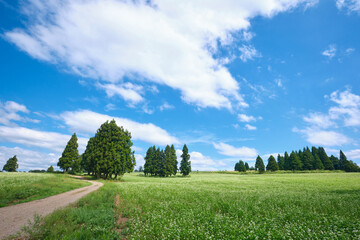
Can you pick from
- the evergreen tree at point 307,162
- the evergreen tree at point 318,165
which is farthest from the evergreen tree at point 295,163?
the evergreen tree at point 318,165

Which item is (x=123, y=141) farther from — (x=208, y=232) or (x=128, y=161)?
(x=208, y=232)

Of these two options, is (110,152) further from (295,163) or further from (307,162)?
(307,162)

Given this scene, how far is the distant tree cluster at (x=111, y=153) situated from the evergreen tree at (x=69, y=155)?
1581cm

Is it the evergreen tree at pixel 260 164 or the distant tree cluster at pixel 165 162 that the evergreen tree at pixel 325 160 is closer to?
the evergreen tree at pixel 260 164

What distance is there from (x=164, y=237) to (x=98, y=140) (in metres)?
45.8

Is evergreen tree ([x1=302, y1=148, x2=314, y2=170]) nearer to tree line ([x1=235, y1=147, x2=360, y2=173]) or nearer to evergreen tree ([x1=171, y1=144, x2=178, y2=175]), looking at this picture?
tree line ([x1=235, y1=147, x2=360, y2=173])

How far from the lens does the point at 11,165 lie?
3211 inches

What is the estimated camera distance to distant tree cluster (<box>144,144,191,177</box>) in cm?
7825

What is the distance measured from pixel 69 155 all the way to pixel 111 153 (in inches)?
1017

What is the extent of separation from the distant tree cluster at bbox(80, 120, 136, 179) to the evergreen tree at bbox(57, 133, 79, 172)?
1581 cm

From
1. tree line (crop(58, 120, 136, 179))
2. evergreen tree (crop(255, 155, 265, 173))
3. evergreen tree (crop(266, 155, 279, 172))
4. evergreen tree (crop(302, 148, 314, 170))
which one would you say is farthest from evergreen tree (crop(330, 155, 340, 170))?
tree line (crop(58, 120, 136, 179))

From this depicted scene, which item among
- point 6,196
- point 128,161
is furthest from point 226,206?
point 128,161

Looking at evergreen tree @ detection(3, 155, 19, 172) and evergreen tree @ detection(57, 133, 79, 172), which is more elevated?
evergreen tree @ detection(57, 133, 79, 172)

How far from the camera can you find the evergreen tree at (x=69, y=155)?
187 ft
